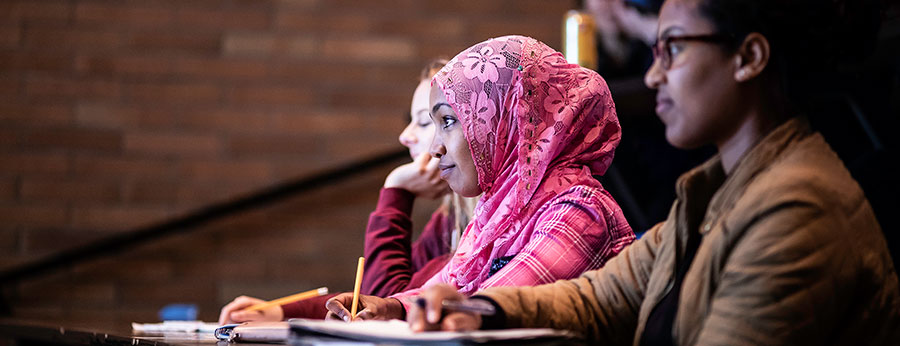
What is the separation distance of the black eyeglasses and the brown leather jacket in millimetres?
122

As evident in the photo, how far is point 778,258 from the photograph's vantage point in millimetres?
834

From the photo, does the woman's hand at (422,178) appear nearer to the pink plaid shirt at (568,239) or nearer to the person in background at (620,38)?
the pink plaid shirt at (568,239)

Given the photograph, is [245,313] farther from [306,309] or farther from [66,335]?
[66,335]

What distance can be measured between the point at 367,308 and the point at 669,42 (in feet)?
1.89

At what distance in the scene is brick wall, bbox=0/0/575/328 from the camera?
10.9 feet

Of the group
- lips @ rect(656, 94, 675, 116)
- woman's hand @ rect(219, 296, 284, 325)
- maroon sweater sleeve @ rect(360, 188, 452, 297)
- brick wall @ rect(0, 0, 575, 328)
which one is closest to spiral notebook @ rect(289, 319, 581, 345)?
lips @ rect(656, 94, 675, 116)

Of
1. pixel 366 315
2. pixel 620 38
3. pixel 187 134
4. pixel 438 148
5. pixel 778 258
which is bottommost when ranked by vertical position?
pixel 778 258

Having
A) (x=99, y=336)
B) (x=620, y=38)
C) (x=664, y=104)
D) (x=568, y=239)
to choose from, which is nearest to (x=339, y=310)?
(x=568, y=239)

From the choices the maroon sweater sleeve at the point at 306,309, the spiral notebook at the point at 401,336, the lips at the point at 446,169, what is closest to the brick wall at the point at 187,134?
the maroon sweater sleeve at the point at 306,309

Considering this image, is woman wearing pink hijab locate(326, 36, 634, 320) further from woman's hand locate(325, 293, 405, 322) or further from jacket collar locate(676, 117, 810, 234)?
jacket collar locate(676, 117, 810, 234)

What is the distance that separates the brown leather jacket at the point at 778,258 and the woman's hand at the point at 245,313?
71 centimetres

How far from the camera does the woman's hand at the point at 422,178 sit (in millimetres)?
1895

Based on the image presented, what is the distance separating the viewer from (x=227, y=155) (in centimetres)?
Answer: 341

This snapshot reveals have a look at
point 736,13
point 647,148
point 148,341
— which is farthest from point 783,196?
point 647,148
